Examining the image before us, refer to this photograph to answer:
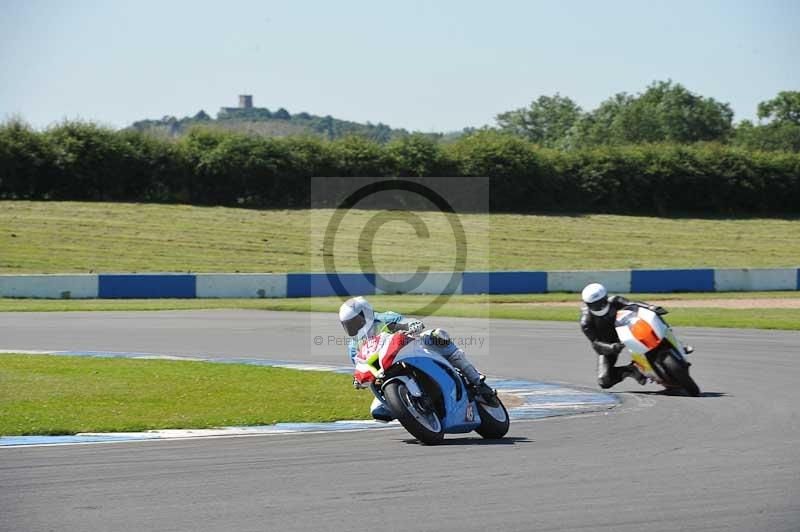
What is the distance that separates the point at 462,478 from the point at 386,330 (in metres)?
2.32

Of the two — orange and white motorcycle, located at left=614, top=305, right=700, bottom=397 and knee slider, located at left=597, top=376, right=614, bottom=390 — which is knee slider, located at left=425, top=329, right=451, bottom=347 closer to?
orange and white motorcycle, located at left=614, top=305, right=700, bottom=397

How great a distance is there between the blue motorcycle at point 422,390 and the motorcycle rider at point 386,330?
8 centimetres

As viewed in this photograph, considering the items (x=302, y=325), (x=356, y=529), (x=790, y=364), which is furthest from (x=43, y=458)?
(x=302, y=325)

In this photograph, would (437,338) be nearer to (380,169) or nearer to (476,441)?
(476,441)

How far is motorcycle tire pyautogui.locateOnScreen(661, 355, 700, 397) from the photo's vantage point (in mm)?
13016

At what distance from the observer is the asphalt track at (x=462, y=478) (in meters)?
6.47

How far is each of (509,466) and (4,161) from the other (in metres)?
39.7

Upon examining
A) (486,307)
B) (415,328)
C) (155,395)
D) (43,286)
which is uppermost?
(415,328)

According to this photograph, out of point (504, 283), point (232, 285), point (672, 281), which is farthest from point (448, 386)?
point (672, 281)

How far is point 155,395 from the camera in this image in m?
12.9

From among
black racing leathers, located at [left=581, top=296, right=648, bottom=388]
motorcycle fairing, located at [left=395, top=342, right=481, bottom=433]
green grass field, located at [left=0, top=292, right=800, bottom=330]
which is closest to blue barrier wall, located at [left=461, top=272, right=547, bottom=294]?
green grass field, located at [left=0, top=292, right=800, bottom=330]

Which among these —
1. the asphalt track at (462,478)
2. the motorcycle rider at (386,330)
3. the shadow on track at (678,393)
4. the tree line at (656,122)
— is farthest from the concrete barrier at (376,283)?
the tree line at (656,122)

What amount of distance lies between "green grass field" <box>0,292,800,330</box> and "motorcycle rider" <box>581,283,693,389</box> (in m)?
10.0

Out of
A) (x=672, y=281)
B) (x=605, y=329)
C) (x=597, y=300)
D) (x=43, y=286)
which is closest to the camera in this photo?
(x=597, y=300)
